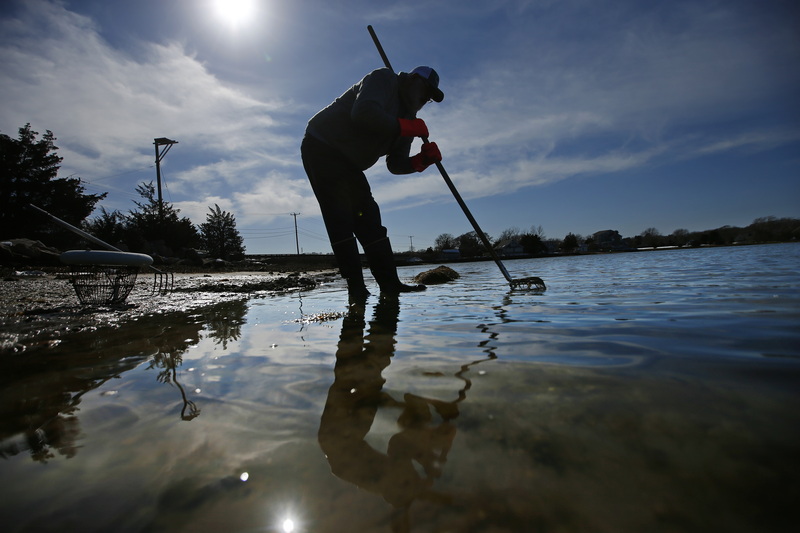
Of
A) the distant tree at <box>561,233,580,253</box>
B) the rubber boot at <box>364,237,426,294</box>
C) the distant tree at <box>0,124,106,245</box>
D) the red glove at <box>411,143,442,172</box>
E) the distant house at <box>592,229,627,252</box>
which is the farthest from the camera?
the distant house at <box>592,229,627,252</box>

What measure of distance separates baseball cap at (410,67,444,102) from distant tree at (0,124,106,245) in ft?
73.3

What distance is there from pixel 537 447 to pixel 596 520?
0.21 metres

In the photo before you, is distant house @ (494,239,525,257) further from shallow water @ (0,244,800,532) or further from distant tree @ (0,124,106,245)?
shallow water @ (0,244,800,532)

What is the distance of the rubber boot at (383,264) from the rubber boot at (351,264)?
258 millimetres

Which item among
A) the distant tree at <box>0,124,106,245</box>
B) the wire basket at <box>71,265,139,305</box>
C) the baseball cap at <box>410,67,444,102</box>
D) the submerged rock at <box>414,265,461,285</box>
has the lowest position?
the submerged rock at <box>414,265,461,285</box>

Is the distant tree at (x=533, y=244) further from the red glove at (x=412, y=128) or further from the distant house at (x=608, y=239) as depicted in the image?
the red glove at (x=412, y=128)

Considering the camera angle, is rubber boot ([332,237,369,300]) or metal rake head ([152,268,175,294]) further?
metal rake head ([152,268,175,294])

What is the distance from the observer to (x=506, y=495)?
0.64 m

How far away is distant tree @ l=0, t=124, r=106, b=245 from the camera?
57.4 feet

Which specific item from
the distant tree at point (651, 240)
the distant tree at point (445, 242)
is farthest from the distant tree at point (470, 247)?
the distant tree at point (651, 240)

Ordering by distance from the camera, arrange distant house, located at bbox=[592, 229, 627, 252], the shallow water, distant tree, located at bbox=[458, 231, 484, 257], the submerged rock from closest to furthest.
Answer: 1. the shallow water
2. the submerged rock
3. distant tree, located at bbox=[458, 231, 484, 257]
4. distant house, located at bbox=[592, 229, 627, 252]

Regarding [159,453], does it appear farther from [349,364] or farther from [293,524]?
[349,364]

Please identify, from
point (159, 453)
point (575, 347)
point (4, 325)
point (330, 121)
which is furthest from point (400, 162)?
point (159, 453)

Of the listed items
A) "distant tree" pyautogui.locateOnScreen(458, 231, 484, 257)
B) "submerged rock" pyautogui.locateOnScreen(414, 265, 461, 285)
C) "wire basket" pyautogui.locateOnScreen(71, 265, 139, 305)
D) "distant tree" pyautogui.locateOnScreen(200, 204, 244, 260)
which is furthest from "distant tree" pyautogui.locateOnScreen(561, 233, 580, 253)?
"wire basket" pyautogui.locateOnScreen(71, 265, 139, 305)
